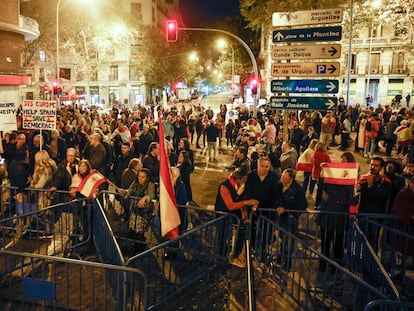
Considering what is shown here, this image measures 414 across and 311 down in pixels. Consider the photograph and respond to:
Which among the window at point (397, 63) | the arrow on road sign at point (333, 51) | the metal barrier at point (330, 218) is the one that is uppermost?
the window at point (397, 63)

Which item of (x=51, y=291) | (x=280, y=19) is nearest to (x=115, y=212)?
(x=51, y=291)

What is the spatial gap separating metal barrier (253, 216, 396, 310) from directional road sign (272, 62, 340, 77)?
3841 millimetres

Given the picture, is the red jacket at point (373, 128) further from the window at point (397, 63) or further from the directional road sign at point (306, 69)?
the window at point (397, 63)

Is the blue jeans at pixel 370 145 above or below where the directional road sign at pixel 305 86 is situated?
below

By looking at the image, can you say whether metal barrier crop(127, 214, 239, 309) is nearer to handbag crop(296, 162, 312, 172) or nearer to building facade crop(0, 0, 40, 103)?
handbag crop(296, 162, 312, 172)

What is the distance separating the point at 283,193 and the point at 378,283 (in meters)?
2.16

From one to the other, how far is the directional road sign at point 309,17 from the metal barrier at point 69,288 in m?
6.40

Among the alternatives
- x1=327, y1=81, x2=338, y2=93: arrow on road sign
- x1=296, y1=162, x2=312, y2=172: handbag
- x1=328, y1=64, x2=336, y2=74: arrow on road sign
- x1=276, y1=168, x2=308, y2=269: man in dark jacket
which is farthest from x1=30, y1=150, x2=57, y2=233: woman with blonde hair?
x1=328, y1=64, x2=336, y2=74: arrow on road sign

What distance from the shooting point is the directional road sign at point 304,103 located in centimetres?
946

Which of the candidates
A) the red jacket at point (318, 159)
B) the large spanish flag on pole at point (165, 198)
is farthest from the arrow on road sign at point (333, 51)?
the large spanish flag on pole at point (165, 198)

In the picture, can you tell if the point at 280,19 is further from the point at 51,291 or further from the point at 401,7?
the point at 401,7

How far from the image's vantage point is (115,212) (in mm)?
8336

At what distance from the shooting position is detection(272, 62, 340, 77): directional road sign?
31.0 ft

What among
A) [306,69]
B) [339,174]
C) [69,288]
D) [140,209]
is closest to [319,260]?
[339,174]
